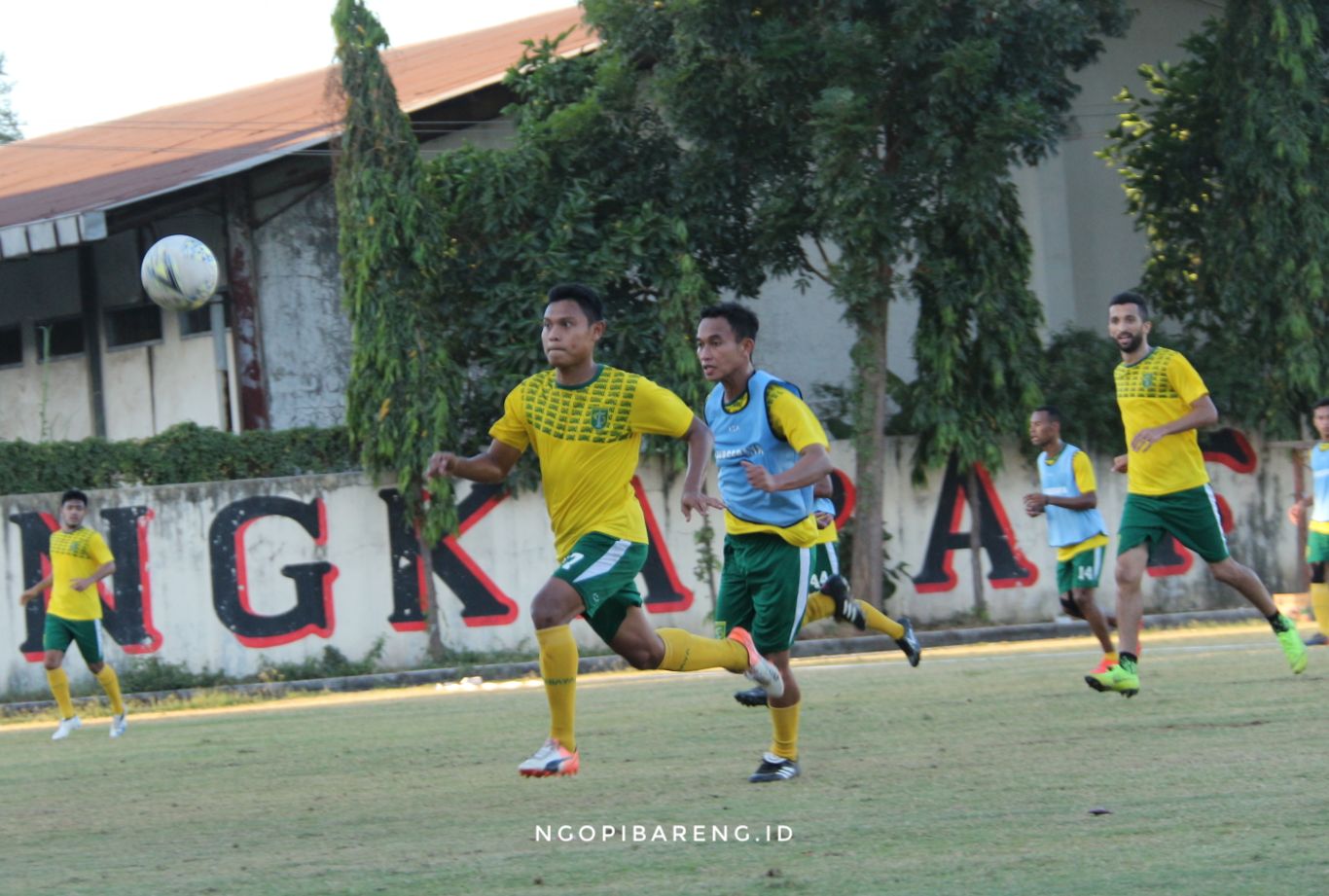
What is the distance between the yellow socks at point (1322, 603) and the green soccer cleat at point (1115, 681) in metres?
5.00

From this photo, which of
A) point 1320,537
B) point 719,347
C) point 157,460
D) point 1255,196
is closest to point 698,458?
point 719,347

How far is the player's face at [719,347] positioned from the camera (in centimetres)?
790

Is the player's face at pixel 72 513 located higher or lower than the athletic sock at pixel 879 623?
higher

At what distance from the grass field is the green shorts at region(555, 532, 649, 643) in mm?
751

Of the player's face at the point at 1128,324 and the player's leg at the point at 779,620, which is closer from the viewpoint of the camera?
the player's leg at the point at 779,620

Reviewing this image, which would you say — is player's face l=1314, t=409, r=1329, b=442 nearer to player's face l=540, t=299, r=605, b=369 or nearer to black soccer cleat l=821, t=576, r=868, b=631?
black soccer cleat l=821, t=576, r=868, b=631

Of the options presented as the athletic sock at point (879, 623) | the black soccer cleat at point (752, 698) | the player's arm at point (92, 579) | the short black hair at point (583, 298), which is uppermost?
the short black hair at point (583, 298)

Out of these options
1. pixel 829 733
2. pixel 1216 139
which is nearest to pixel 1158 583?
pixel 1216 139

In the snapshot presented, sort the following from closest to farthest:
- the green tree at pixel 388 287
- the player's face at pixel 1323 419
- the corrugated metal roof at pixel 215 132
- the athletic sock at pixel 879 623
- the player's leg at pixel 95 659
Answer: the athletic sock at pixel 879 623, the player's face at pixel 1323 419, the player's leg at pixel 95 659, the green tree at pixel 388 287, the corrugated metal roof at pixel 215 132

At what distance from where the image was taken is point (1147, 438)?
9.71 m

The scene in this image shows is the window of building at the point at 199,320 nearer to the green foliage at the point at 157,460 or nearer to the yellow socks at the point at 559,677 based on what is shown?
the green foliage at the point at 157,460

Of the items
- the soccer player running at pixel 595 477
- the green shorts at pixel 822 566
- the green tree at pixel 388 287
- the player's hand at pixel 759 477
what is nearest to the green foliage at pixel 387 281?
the green tree at pixel 388 287

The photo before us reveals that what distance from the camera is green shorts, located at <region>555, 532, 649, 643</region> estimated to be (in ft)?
24.2

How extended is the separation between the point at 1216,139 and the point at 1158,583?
587 centimetres
